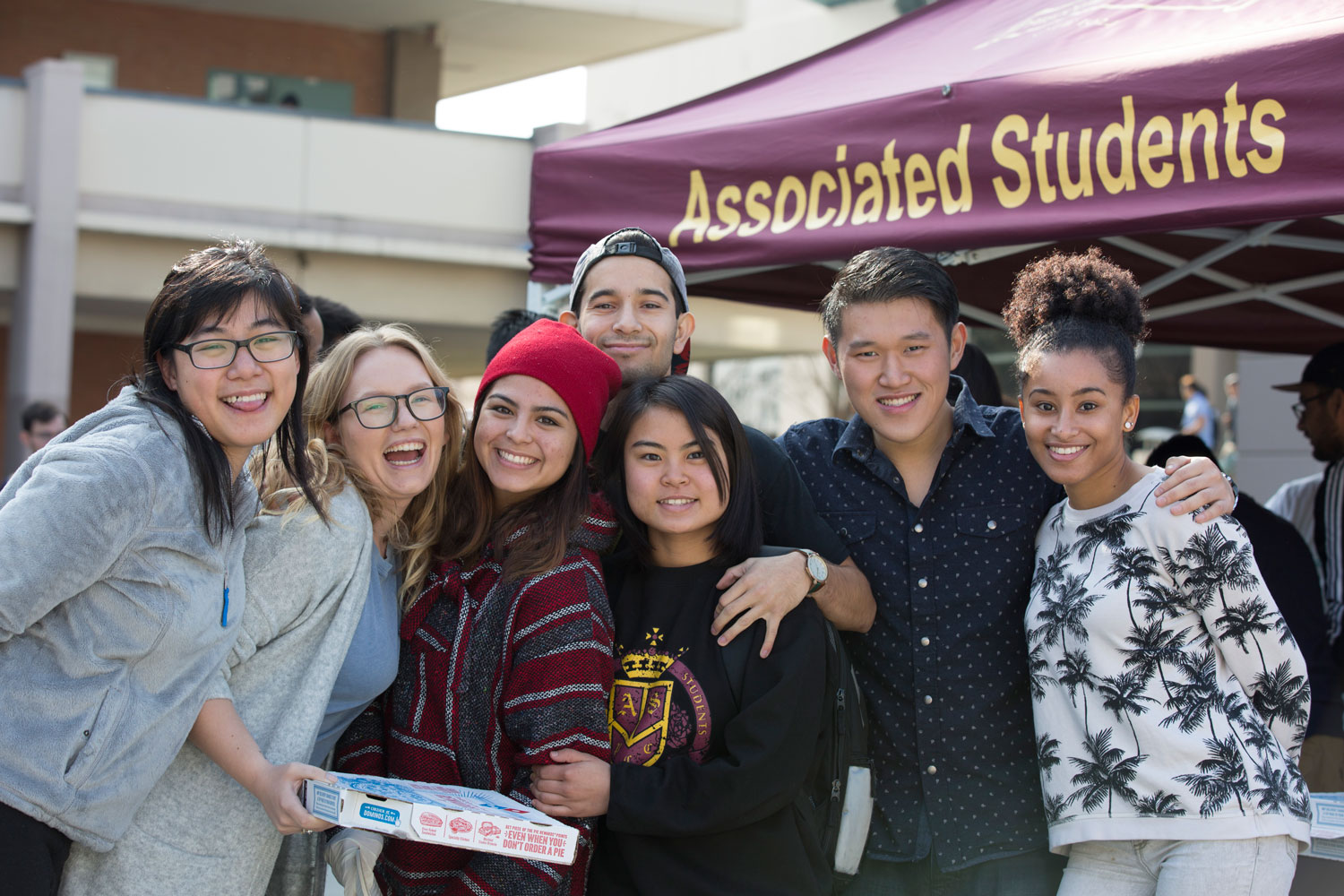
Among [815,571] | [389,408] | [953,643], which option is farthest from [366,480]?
[953,643]

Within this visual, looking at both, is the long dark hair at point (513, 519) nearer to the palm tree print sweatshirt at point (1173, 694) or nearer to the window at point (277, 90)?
the palm tree print sweatshirt at point (1173, 694)

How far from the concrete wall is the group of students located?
570 inches

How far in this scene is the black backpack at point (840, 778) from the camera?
2.54m

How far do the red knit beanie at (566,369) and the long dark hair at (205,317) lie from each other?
49cm

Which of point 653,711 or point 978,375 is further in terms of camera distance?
point 978,375

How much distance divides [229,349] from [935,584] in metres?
1.58

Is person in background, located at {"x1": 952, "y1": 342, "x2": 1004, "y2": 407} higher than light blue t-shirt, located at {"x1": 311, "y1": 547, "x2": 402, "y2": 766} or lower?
higher

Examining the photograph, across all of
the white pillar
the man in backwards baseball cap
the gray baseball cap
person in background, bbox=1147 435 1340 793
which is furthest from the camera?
the white pillar

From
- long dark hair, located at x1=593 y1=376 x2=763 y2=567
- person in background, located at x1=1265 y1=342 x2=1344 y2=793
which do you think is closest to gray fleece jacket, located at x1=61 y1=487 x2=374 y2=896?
long dark hair, located at x1=593 y1=376 x2=763 y2=567

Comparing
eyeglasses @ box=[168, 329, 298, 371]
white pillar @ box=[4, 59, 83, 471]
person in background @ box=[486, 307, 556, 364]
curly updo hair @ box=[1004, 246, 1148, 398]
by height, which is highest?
white pillar @ box=[4, 59, 83, 471]

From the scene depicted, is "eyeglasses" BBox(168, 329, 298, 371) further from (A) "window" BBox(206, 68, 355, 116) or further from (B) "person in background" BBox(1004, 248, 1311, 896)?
(A) "window" BBox(206, 68, 355, 116)

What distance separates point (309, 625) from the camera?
2.43 meters

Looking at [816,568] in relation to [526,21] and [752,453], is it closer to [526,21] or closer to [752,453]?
[752,453]

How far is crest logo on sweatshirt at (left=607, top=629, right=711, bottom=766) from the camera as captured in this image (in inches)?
96.2
